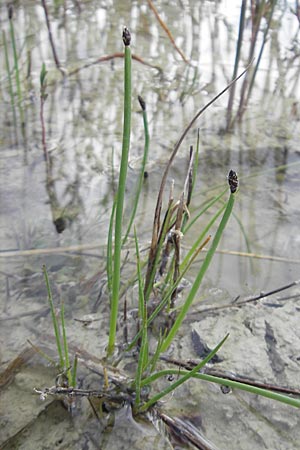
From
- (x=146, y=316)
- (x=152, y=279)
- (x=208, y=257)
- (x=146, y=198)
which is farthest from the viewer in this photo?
(x=146, y=198)

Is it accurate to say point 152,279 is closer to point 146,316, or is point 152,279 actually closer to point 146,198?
point 146,316

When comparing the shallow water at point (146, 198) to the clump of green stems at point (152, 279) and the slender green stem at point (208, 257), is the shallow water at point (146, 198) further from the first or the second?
the slender green stem at point (208, 257)

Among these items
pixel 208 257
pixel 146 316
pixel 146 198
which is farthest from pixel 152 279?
pixel 146 198

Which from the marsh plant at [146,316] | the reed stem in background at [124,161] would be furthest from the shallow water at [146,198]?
the reed stem in background at [124,161]

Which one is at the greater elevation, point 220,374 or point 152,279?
point 152,279

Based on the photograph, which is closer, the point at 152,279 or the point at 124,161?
the point at 124,161

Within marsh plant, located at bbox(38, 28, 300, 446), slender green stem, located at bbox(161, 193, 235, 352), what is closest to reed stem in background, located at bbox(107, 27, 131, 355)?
marsh plant, located at bbox(38, 28, 300, 446)

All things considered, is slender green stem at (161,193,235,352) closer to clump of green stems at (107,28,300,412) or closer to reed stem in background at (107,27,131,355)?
clump of green stems at (107,28,300,412)

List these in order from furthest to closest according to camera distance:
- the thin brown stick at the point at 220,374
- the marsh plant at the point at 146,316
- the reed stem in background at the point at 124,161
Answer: the thin brown stick at the point at 220,374 → the marsh plant at the point at 146,316 → the reed stem in background at the point at 124,161
